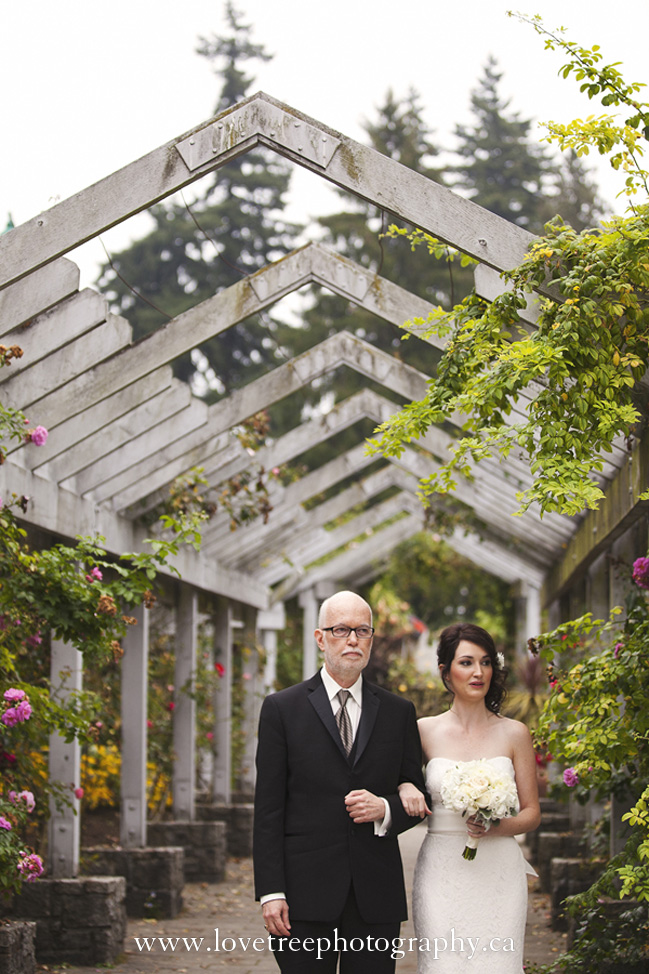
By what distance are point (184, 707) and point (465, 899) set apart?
694cm

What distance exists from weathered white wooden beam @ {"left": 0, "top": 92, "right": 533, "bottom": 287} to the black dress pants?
272 cm

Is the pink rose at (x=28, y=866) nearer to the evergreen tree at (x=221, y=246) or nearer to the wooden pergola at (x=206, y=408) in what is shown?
the wooden pergola at (x=206, y=408)

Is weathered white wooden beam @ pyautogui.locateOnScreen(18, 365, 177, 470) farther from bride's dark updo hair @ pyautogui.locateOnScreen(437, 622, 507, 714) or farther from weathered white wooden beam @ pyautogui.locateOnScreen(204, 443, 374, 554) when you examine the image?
weathered white wooden beam @ pyautogui.locateOnScreen(204, 443, 374, 554)

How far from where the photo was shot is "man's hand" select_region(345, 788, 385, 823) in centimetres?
360

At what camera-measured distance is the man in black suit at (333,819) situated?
3.59 m

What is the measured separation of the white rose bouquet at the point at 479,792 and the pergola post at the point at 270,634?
435 inches

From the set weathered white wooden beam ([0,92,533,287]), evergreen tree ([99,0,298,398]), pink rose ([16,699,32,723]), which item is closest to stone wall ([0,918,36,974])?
pink rose ([16,699,32,723])

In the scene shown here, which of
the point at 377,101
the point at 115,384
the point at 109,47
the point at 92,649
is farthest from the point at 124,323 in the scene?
the point at 377,101

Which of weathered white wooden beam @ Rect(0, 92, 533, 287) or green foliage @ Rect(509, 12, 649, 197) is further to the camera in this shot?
weathered white wooden beam @ Rect(0, 92, 533, 287)

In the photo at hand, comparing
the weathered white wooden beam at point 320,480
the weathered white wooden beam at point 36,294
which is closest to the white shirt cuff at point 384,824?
the weathered white wooden beam at point 36,294

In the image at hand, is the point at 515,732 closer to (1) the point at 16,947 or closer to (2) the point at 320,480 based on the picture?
(1) the point at 16,947

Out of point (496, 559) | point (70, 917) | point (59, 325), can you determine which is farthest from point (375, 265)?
point (59, 325)

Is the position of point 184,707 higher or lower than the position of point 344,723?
higher

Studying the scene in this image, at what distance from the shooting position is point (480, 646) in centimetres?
415
